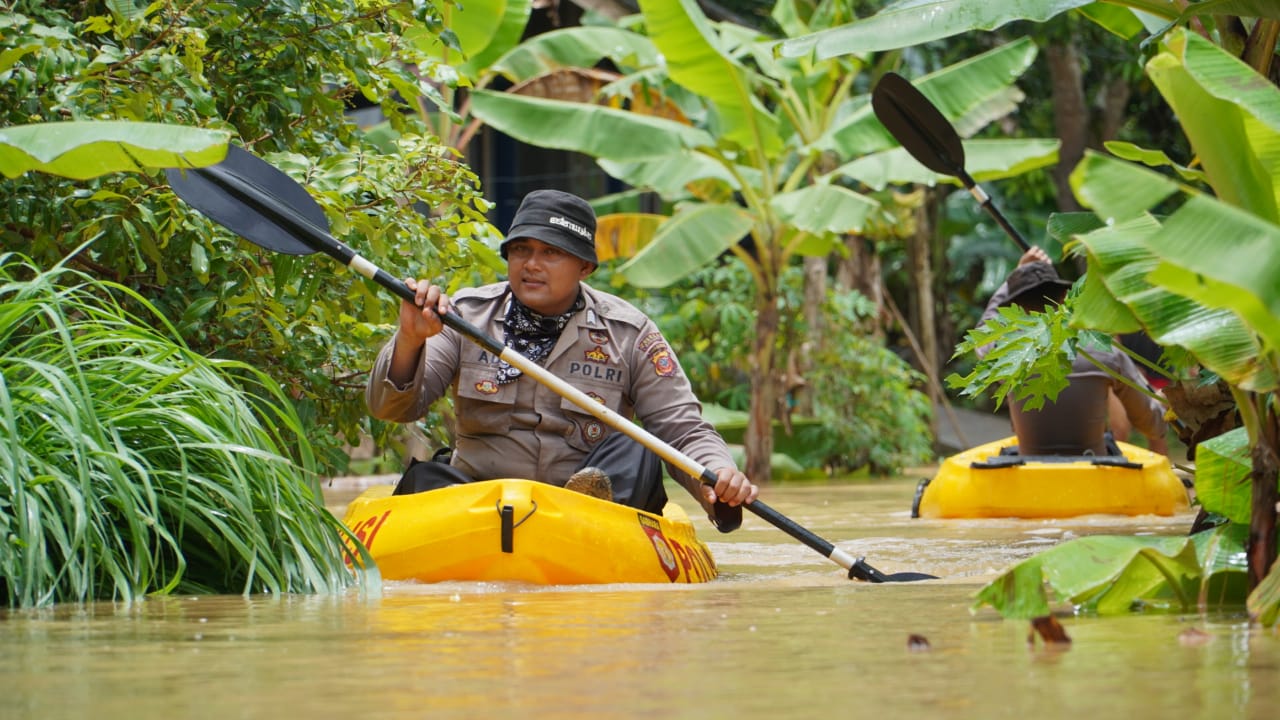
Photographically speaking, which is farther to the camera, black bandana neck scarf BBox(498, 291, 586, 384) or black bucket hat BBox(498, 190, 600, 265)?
A: black bandana neck scarf BBox(498, 291, 586, 384)

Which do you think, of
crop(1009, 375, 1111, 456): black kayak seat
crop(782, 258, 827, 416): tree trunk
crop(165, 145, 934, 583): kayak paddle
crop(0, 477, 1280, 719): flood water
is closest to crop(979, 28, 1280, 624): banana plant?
crop(0, 477, 1280, 719): flood water

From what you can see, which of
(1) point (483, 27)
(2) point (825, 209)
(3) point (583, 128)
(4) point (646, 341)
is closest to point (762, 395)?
(2) point (825, 209)

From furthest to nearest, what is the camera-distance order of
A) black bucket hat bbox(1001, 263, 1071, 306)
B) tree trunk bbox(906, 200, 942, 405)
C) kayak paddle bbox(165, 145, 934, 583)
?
tree trunk bbox(906, 200, 942, 405)
black bucket hat bbox(1001, 263, 1071, 306)
kayak paddle bbox(165, 145, 934, 583)

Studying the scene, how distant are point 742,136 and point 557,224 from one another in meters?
6.95

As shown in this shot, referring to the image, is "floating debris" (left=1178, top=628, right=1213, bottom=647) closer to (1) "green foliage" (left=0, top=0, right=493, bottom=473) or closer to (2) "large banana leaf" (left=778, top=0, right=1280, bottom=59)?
(2) "large banana leaf" (left=778, top=0, right=1280, bottom=59)

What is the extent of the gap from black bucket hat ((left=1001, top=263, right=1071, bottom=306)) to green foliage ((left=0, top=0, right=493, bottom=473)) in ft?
10.5

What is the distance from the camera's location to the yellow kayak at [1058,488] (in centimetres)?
855

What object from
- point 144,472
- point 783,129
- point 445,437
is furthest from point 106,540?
point 783,129

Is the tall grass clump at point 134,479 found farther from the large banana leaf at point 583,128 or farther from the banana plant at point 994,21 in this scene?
the large banana leaf at point 583,128

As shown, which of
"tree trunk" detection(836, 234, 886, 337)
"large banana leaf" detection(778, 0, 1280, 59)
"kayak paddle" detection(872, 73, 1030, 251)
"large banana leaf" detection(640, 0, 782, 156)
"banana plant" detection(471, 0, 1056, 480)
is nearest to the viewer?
"large banana leaf" detection(778, 0, 1280, 59)

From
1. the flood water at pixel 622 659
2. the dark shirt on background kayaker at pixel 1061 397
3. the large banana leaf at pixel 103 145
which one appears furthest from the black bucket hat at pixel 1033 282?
the large banana leaf at pixel 103 145

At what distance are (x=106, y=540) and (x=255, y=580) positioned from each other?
42cm

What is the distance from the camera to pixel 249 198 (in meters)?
5.05

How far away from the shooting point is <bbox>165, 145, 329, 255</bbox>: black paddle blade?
198 inches
